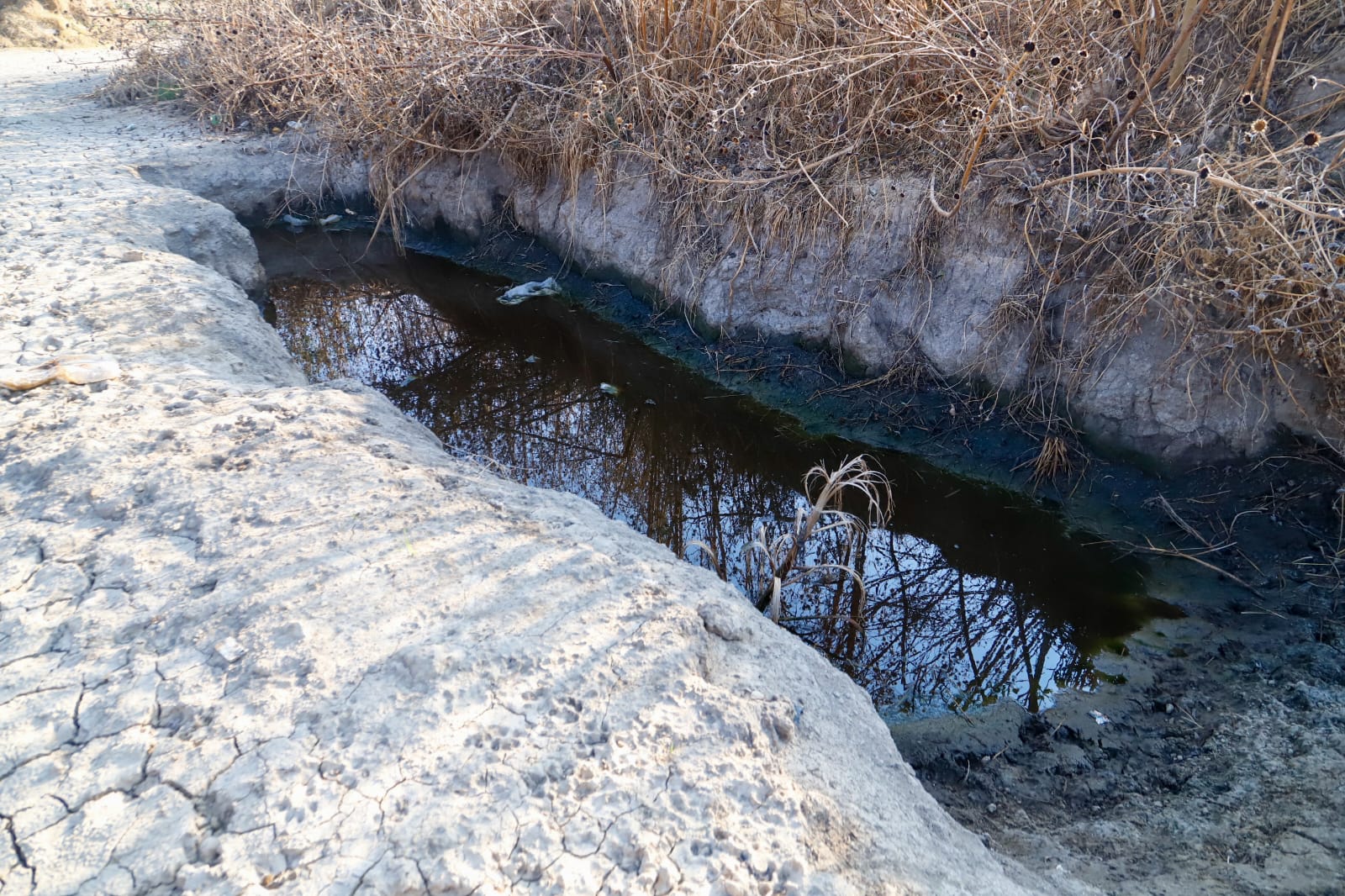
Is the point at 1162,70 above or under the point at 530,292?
above

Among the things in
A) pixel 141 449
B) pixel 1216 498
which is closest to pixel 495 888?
pixel 141 449

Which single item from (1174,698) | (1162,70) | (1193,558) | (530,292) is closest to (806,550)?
(1174,698)

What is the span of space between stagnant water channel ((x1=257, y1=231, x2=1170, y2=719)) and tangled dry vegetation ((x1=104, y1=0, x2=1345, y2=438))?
92 centimetres

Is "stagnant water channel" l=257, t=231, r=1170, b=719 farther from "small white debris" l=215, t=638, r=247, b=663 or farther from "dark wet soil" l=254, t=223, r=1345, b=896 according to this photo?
"small white debris" l=215, t=638, r=247, b=663

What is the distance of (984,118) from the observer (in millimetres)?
3416

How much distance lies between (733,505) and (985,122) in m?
1.99

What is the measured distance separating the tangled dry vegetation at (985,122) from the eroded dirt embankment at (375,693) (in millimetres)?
2461

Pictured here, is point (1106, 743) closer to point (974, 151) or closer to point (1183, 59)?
point (974, 151)

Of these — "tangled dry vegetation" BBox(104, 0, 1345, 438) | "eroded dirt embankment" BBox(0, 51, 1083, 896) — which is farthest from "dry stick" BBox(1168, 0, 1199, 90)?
"eroded dirt embankment" BBox(0, 51, 1083, 896)

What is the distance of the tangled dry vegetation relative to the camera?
312 centimetres

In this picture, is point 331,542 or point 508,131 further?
point 508,131

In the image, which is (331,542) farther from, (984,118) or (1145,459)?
(1145,459)

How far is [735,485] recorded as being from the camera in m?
3.78

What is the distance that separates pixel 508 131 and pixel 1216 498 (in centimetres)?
465
